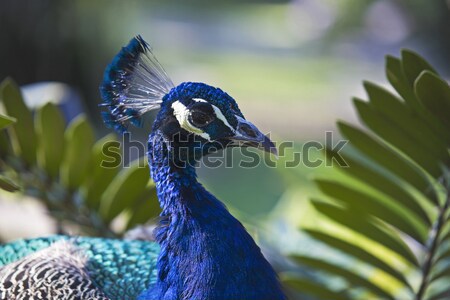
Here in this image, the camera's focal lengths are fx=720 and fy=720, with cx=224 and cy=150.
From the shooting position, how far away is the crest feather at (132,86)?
125cm

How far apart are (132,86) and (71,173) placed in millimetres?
484

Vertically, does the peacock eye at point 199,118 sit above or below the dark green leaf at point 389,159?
below

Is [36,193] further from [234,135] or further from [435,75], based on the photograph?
[435,75]

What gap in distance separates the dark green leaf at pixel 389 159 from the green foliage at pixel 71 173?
19.3 inches

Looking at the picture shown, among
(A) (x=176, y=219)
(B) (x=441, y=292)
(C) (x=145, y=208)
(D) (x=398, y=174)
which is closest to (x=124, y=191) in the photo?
(C) (x=145, y=208)

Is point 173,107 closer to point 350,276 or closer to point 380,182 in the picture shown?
point 380,182

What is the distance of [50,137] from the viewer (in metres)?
1.66

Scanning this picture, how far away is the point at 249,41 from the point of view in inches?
353

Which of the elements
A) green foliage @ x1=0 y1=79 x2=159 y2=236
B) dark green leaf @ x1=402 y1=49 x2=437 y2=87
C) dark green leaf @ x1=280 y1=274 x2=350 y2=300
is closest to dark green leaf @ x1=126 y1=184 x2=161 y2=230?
green foliage @ x1=0 y1=79 x2=159 y2=236

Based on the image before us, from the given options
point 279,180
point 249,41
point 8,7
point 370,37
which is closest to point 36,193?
point 279,180

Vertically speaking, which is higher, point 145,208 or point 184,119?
point 184,119

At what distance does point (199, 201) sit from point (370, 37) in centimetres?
683

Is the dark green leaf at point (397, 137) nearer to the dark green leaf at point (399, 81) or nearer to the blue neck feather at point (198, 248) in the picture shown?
the dark green leaf at point (399, 81)

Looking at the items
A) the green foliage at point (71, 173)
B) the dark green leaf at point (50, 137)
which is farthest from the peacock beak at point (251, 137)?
the dark green leaf at point (50, 137)
